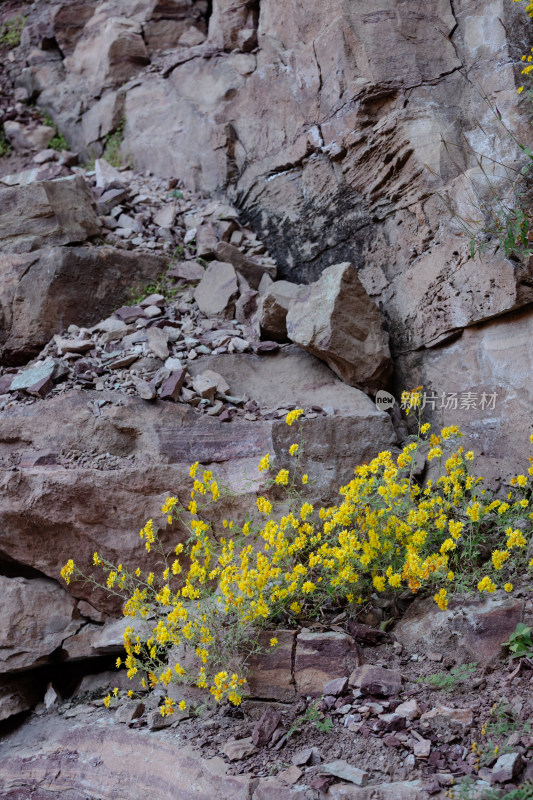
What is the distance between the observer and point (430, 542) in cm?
325

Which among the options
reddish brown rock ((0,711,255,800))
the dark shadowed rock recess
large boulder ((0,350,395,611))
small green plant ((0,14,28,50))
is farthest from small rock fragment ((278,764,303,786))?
small green plant ((0,14,28,50))

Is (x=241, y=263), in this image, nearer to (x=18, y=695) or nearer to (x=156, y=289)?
(x=156, y=289)

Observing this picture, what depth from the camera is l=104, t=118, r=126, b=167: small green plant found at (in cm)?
705

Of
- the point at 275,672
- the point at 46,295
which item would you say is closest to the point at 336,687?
the point at 275,672

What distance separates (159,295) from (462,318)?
216 cm

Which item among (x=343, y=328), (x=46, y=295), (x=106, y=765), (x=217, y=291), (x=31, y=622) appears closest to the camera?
(x=106, y=765)

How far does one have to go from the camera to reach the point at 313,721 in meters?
2.79

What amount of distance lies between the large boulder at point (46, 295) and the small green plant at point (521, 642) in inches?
138

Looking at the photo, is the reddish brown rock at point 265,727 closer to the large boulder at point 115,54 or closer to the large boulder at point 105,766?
the large boulder at point 105,766

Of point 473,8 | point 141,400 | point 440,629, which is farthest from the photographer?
point 473,8

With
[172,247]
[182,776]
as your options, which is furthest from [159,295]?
[182,776]

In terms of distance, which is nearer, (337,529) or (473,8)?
(337,529)

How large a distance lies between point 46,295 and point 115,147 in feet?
9.92

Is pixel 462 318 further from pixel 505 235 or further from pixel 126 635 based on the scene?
pixel 126 635
